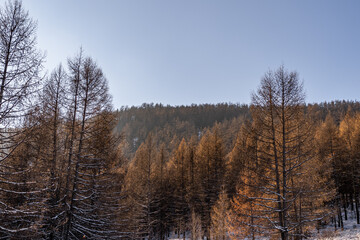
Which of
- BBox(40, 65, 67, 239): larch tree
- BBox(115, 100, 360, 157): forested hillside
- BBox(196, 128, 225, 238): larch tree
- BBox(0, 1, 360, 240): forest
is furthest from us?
BBox(115, 100, 360, 157): forested hillside

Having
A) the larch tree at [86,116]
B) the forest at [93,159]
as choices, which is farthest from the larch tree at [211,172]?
the larch tree at [86,116]

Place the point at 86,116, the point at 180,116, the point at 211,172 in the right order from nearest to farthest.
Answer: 1. the point at 86,116
2. the point at 211,172
3. the point at 180,116

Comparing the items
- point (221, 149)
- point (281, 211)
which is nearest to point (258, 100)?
point (281, 211)

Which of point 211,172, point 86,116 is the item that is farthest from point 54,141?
point 211,172

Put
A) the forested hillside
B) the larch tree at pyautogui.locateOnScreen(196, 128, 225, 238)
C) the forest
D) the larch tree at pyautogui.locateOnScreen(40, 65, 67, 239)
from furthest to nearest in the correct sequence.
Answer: the forested hillside
the larch tree at pyautogui.locateOnScreen(196, 128, 225, 238)
the larch tree at pyautogui.locateOnScreen(40, 65, 67, 239)
the forest

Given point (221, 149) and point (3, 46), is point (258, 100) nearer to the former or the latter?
point (3, 46)

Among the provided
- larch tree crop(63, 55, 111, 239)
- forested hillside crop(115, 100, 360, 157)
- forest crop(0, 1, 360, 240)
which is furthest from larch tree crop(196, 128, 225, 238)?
forested hillside crop(115, 100, 360, 157)

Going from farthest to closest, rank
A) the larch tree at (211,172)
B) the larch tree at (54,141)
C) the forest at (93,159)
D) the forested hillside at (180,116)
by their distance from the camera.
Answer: the forested hillside at (180,116) → the larch tree at (211,172) → the larch tree at (54,141) → the forest at (93,159)

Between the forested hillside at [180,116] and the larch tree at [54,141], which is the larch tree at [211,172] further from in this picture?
the forested hillside at [180,116]

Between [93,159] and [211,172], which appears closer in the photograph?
[93,159]

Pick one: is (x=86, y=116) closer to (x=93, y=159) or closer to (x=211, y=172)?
(x=93, y=159)

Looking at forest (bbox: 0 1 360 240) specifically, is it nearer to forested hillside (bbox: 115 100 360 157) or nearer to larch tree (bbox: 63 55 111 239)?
larch tree (bbox: 63 55 111 239)

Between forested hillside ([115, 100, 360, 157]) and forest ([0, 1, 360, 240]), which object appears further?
forested hillside ([115, 100, 360, 157])

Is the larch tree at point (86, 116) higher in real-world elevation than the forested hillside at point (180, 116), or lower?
lower
